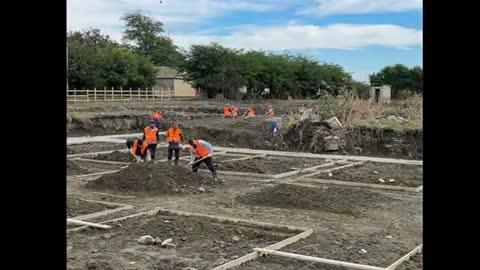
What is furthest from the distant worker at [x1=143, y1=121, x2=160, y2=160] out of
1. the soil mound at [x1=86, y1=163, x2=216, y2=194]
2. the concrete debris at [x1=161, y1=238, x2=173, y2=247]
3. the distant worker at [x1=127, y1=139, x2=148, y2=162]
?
the concrete debris at [x1=161, y1=238, x2=173, y2=247]

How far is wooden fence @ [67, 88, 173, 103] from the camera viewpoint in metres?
41.4

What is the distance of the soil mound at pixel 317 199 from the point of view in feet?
34.0

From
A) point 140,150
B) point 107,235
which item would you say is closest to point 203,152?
point 140,150

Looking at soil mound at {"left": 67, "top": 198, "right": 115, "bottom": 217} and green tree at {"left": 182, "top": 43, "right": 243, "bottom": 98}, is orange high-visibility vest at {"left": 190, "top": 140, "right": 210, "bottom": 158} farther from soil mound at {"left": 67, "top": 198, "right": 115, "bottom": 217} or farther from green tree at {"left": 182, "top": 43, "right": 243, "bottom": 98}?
green tree at {"left": 182, "top": 43, "right": 243, "bottom": 98}

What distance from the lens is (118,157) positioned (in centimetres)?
1719

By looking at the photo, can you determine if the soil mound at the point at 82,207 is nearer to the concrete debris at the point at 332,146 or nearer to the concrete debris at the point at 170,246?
the concrete debris at the point at 170,246

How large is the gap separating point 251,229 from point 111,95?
128ft

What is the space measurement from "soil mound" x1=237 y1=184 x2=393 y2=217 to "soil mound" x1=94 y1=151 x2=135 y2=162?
249 inches

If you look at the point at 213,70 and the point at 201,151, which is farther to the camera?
the point at 213,70

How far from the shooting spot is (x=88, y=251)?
24.2ft

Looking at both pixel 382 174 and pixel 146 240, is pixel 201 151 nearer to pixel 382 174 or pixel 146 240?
pixel 382 174
